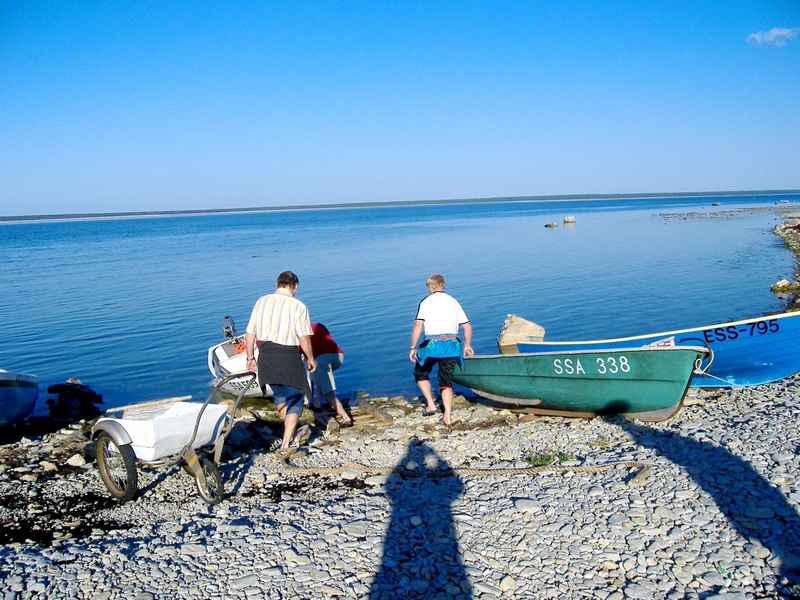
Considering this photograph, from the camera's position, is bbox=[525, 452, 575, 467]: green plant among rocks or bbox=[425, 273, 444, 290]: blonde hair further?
bbox=[425, 273, 444, 290]: blonde hair

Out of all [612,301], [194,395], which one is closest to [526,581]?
[194,395]

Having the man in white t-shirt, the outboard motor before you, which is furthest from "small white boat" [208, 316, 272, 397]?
the man in white t-shirt

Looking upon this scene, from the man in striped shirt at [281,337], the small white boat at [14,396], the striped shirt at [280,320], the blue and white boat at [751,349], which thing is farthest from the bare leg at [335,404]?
the blue and white boat at [751,349]

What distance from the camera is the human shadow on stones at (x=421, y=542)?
4719mm

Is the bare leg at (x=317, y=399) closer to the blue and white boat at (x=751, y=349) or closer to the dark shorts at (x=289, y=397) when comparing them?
the dark shorts at (x=289, y=397)

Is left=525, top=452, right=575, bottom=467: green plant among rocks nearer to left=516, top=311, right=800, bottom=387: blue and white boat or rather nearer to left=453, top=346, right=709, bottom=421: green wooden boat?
left=453, top=346, right=709, bottom=421: green wooden boat

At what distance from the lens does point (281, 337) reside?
7359 millimetres

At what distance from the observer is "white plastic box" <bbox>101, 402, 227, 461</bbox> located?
244 inches

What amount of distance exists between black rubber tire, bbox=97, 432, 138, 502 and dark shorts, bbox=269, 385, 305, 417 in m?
1.76

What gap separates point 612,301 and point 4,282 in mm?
31926

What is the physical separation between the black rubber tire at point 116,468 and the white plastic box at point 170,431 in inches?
4.5

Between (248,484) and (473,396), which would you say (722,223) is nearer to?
(473,396)

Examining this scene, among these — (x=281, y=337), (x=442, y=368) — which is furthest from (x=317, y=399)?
(x=281, y=337)

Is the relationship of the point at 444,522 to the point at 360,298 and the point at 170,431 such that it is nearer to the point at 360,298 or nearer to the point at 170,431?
the point at 170,431
